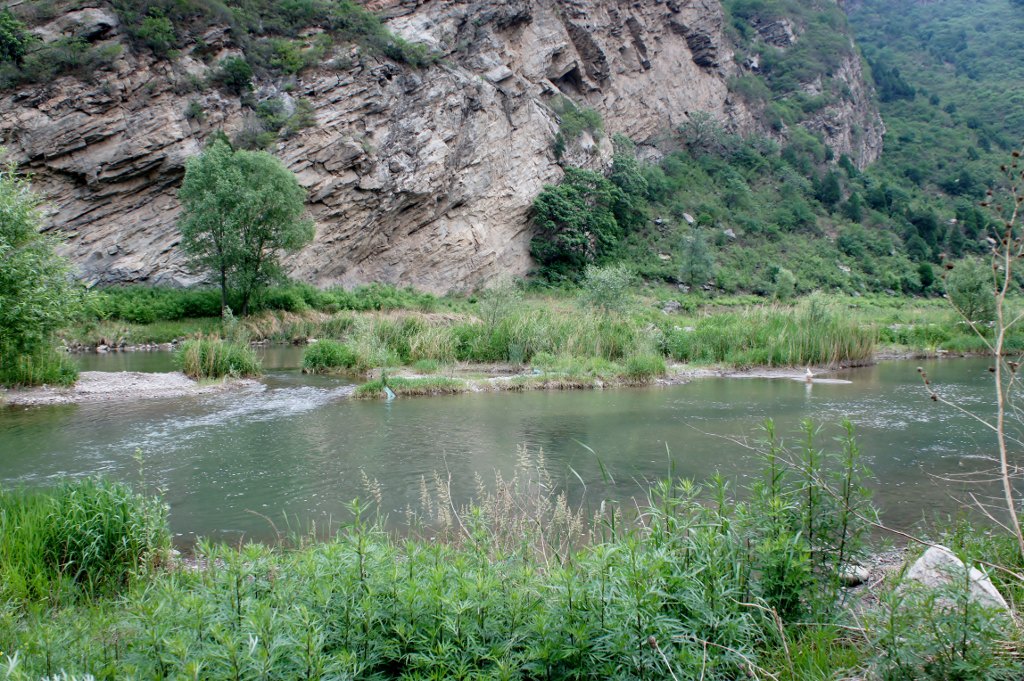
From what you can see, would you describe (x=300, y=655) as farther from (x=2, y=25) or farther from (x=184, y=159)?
(x=2, y=25)

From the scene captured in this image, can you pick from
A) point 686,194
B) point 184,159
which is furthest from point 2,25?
point 686,194

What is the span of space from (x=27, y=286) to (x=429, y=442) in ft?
31.3

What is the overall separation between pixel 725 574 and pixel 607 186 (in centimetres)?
4850

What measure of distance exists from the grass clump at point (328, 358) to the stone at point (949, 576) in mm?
16469

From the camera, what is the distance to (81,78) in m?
33.4

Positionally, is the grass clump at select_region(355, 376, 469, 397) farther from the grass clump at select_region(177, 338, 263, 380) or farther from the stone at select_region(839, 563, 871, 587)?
the stone at select_region(839, 563, 871, 587)

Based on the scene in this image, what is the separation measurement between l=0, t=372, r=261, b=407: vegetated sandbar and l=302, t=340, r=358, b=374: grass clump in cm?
239

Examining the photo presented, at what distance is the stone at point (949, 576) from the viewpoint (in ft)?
9.73

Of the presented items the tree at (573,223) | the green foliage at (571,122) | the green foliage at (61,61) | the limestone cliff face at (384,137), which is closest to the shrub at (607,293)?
the limestone cliff face at (384,137)

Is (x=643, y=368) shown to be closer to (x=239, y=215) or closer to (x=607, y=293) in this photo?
(x=607, y=293)

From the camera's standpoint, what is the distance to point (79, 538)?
4.84m

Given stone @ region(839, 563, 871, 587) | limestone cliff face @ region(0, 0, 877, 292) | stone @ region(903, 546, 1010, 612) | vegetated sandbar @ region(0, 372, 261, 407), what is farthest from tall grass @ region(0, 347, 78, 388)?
limestone cliff face @ region(0, 0, 877, 292)

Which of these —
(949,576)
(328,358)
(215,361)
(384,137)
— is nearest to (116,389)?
(215,361)

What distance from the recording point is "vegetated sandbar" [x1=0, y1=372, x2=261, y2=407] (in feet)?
44.5
